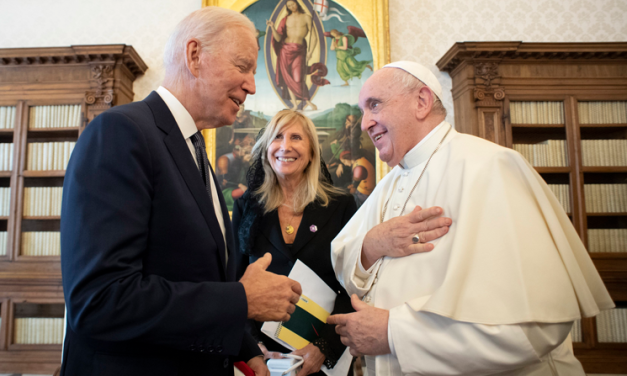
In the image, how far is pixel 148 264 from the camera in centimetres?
106

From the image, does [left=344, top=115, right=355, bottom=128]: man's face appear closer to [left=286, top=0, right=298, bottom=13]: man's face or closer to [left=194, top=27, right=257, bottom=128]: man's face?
[left=286, top=0, right=298, bottom=13]: man's face

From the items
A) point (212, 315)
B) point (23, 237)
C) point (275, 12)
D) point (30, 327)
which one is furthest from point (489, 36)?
point (30, 327)

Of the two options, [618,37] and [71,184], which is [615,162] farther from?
[71,184]

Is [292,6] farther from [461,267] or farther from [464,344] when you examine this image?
[464,344]

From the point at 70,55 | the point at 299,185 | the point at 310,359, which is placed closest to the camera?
the point at 310,359

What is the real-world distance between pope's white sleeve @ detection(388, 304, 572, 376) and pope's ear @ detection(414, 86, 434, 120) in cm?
84

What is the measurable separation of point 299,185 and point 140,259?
1654 millimetres

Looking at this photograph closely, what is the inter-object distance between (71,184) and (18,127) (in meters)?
4.58

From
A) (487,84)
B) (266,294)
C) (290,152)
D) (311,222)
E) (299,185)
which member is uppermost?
(487,84)

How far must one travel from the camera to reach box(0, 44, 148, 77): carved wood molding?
14.1ft

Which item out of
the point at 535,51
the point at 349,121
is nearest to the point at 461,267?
the point at 349,121

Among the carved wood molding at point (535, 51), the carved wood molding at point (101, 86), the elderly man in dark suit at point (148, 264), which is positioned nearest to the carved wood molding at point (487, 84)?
the carved wood molding at point (535, 51)

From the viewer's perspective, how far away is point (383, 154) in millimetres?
1778

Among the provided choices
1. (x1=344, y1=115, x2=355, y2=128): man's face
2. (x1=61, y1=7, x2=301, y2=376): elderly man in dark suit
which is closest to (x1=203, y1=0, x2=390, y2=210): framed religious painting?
(x1=344, y1=115, x2=355, y2=128): man's face
